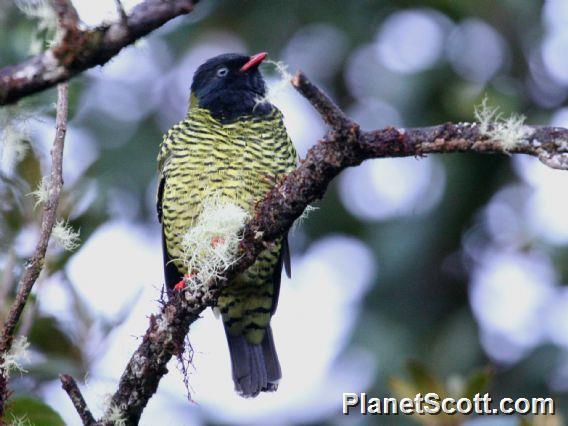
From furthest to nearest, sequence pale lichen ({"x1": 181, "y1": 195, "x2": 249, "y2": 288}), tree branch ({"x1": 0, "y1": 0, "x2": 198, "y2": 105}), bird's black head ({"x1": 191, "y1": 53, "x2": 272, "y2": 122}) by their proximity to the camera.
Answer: bird's black head ({"x1": 191, "y1": 53, "x2": 272, "y2": 122}) < pale lichen ({"x1": 181, "y1": 195, "x2": 249, "y2": 288}) < tree branch ({"x1": 0, "y1": 0, "x2": 198, "y2": 105})

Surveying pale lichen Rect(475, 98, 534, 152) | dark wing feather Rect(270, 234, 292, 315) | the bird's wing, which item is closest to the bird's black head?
the bird's wing

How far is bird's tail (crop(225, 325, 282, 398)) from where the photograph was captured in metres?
4.79

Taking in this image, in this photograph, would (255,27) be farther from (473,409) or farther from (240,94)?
(473,409)

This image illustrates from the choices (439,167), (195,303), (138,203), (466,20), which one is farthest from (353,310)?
(195,303)

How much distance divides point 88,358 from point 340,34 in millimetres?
4280

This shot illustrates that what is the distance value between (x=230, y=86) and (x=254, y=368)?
137cm

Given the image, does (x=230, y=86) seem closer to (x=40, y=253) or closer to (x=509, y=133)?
(x=40, y=253)

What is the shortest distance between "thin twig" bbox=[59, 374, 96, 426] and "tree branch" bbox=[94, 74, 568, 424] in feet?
0.58

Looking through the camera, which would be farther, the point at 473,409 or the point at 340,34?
the point at 340,34

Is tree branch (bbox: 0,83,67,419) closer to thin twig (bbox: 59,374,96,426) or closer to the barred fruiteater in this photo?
thin twig (bbox: 59,374,96,426)

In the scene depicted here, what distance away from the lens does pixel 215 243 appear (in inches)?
133

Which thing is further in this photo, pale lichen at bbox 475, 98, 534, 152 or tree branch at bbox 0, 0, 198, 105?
pale lichen at bbox 475, 98, 534, 152

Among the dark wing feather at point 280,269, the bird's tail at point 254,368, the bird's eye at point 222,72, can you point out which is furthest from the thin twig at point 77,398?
the bird's eye at point 222,72

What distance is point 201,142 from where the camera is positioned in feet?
14.7
